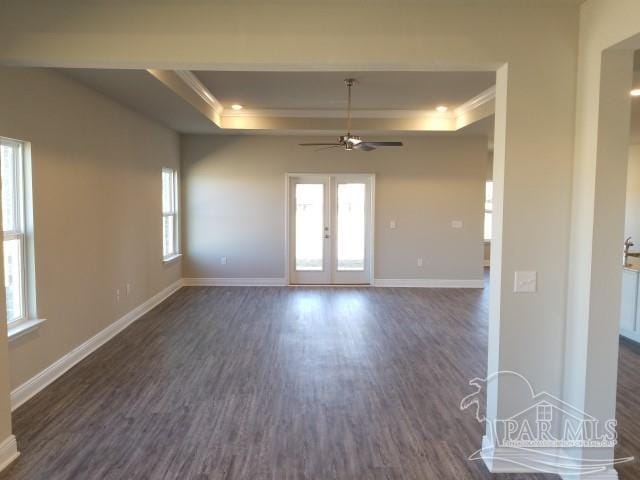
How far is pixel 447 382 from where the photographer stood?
387 centimetres

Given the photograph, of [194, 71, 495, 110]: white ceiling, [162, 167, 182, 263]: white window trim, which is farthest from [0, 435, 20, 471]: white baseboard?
[162, 167, 182, 263]: white window trim

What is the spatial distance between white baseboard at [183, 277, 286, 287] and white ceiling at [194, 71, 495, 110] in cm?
297

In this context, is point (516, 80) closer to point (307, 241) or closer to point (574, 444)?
point (574, 444)

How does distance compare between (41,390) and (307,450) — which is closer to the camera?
(307,450)

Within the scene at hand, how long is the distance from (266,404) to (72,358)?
2025mm

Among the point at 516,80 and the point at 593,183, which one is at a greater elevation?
the point at 516,80

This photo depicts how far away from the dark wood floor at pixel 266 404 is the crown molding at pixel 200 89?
9.34 feet

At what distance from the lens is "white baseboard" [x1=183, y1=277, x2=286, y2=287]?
8000mm

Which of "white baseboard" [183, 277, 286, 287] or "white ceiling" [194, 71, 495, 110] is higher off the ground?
"white ceiling" [194, 71, 495, 110]

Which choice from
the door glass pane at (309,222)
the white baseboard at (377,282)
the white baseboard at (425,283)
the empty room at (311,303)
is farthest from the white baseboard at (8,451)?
the white baseboard at (425,283)

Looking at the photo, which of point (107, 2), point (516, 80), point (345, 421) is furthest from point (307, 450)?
point (107, 2)

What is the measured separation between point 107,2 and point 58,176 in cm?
196

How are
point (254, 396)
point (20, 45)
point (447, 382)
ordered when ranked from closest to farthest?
point (20, 45), point (254, 396), point (447, 382)

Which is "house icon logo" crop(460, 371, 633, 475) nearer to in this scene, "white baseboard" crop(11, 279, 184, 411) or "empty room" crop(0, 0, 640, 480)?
"empty room" crop(0, 0, 640, 480)
